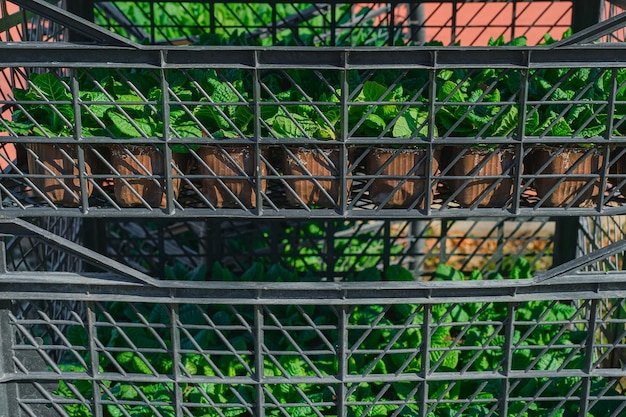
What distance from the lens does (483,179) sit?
12.4ft

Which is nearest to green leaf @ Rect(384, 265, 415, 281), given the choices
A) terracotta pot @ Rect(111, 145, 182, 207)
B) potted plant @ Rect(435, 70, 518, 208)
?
potted plant @ Rect(435, 70, 518, 208)

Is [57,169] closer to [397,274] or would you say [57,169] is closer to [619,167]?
[397,274]

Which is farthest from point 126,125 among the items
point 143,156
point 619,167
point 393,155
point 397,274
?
point 619,167

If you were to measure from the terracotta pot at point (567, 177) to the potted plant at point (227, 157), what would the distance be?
1398mm

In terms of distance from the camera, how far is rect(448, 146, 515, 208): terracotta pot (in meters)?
3.77

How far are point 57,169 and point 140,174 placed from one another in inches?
16.3

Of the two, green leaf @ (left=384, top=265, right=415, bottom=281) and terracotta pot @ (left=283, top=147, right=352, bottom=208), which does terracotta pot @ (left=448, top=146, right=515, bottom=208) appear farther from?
green leaf @ (left=384, top=265, right=415, bottom=281)

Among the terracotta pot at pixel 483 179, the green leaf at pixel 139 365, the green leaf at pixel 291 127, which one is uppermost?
the green leaf at pixel 291 127

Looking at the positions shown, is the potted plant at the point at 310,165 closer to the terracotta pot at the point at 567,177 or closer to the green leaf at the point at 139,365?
the terracotta pot at the point at 567,177

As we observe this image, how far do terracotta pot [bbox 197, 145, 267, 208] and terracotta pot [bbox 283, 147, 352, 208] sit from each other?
17cm

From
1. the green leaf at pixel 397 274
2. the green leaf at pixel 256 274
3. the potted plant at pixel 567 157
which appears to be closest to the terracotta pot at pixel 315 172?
the potted plant at pixel 567 157

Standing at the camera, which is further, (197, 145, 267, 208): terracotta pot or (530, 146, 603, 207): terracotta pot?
(530, 146, 603, 207): terracotta pot

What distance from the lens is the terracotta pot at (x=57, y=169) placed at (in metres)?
3.77

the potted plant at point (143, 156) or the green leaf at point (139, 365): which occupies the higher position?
the potted plant at point (143, 156)
